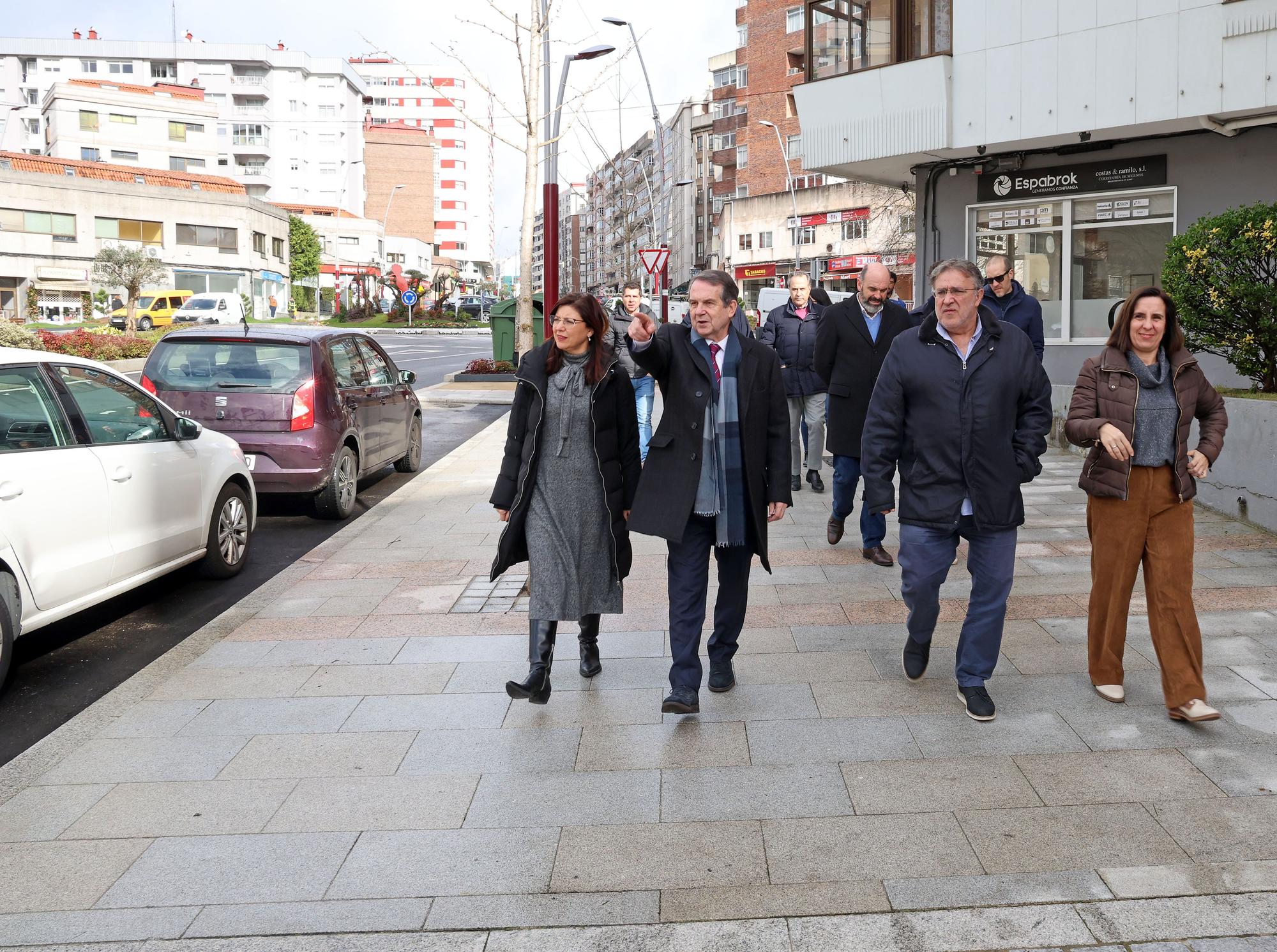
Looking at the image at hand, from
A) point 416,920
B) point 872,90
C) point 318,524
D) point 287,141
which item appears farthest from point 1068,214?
point 287,141

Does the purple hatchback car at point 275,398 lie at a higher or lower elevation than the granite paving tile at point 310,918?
higher

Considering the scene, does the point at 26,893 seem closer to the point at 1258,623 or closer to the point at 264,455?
the point at 1258,623

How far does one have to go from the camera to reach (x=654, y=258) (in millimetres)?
25531

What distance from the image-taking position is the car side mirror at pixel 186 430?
7.41 m

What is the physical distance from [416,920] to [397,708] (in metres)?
1.94

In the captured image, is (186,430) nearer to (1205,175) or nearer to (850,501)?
(850,501)

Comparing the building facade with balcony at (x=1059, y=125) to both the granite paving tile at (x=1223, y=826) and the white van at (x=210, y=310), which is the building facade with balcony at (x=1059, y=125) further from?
the white van at (x=210, y=310)

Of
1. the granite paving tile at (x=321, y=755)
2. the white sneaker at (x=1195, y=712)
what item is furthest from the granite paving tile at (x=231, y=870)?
the white sneaker at (x=1195, y=712)

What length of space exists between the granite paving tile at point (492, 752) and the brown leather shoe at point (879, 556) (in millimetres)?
3641

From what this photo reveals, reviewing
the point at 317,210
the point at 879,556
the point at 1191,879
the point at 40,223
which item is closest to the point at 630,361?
the point at 879,556

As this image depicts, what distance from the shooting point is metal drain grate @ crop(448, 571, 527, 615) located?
7.10m

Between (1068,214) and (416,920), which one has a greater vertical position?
(1068,214)

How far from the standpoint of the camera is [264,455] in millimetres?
9781

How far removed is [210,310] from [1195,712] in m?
49.9
